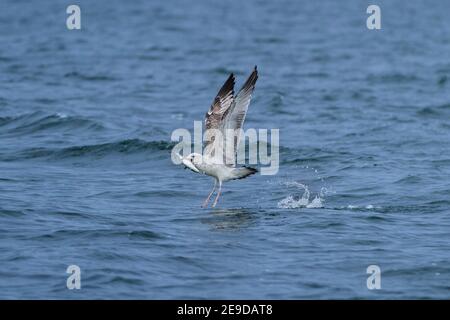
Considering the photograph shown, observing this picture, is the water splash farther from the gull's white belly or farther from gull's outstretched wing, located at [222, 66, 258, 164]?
gull's outstretched wing, located at [222, 66, 258, 164]

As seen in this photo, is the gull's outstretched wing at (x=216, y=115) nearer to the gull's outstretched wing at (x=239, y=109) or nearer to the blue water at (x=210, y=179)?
the gull's outstretched wing at (x=239, y=109)

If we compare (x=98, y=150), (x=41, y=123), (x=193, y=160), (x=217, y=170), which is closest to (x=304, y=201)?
(x=217, y=170)

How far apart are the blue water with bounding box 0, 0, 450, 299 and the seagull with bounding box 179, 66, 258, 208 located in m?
0.73

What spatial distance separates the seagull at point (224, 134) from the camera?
14617 mm

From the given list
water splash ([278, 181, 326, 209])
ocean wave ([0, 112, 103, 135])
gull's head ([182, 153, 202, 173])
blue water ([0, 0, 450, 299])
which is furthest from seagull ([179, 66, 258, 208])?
ocean wave ([0, 112, 103, 135])

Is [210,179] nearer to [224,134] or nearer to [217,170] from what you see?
[217,170]

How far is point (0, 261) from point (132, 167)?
6.81 metres

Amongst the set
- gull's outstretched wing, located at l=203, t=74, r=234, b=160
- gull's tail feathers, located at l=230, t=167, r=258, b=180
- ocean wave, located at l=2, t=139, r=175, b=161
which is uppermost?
gull's outstretched wing, located at l=203, t=74, r=234, b=160

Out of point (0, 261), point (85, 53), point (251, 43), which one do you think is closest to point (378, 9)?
point (251, 43)

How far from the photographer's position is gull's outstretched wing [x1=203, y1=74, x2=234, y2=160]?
48.7 feet

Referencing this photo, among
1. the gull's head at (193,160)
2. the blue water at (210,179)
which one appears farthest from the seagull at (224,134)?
the blue water at (210,179)

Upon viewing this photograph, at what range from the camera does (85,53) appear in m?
37.3
